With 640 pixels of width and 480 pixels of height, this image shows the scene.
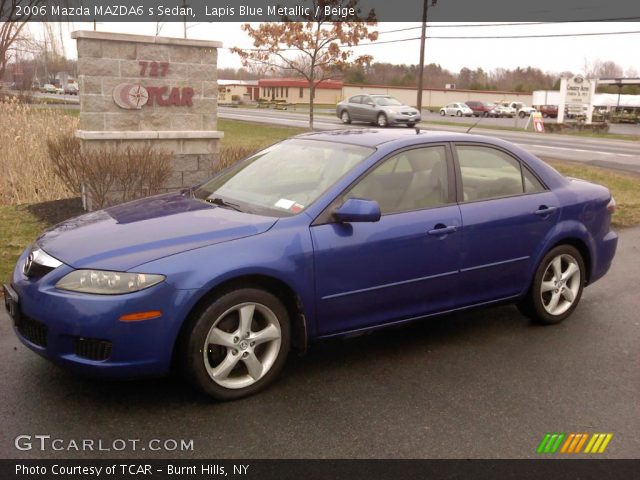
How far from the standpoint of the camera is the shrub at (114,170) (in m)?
8.05

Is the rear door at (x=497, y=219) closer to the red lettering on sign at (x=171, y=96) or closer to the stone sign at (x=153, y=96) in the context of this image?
the stone sign at (x=153, y=96)

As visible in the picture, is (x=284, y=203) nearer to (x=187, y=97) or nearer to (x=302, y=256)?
(x=302, y=256)

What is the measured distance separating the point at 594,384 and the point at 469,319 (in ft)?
4.53

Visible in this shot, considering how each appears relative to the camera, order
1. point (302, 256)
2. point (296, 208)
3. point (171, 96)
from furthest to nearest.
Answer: point (171, 96)
point (296, 208)
point (302, 256)

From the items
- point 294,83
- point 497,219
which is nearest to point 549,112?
point 294,83

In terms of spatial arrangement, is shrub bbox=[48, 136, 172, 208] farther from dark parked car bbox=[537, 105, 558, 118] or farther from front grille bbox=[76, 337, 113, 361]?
dark parked car bbox=[537, 105, 558, 118]

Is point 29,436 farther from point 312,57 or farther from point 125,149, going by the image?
point 312,57

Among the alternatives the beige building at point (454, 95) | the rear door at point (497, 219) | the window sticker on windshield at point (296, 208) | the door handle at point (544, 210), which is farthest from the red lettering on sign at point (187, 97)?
the beige building at point (454, 95)

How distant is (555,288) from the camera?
16.8 feet

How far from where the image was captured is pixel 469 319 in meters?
5.32

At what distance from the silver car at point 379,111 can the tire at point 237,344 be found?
26203 millimetres

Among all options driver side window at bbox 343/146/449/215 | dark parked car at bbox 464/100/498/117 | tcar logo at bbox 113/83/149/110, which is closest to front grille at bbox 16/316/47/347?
driver side window at bbox 343/146/449/215

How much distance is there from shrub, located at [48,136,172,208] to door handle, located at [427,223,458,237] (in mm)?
5022

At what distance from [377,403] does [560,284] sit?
86.5 inches
